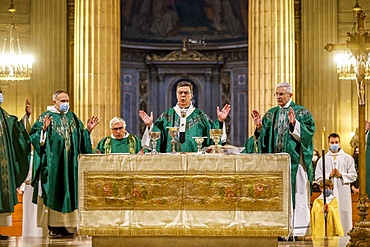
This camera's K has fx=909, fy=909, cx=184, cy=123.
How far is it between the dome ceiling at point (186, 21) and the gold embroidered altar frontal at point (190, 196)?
16147 millimetres

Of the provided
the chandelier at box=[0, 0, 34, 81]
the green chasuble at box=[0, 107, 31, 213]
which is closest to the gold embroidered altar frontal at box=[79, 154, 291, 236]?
the green chasuble at box=[0, 107, 31, 213]

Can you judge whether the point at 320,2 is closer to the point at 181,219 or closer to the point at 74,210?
the point at 74,210

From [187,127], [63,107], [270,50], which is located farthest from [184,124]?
[270,50]

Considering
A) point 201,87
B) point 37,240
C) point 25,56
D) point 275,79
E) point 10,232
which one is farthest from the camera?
point 201,87

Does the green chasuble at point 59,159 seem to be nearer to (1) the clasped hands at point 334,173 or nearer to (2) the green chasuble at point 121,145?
(2) the green chasuble at point 121,145

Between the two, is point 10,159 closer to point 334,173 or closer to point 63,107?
point 63,107

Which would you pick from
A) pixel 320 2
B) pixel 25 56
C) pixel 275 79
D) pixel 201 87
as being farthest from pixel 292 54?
pixel 201 87

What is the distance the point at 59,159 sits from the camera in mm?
12000

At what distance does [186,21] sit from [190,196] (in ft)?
56.9

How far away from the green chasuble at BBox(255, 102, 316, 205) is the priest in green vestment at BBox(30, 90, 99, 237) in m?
2.31

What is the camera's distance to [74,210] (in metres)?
12.0

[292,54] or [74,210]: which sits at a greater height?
[292,54]

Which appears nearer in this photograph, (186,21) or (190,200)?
(190,200)

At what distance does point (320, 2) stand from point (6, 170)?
1045 centimetres
